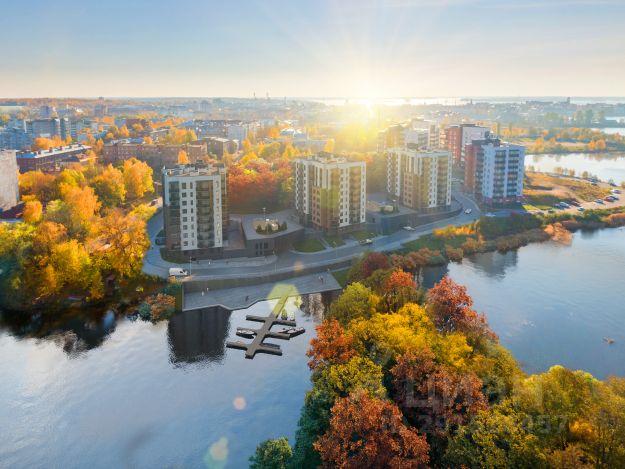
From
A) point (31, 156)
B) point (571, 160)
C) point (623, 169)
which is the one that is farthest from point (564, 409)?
point (571, 160)

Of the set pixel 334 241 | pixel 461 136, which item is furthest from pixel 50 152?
pixel 461 136

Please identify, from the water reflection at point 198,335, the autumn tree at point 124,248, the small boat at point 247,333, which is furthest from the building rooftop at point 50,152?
the small boat at point 247,333

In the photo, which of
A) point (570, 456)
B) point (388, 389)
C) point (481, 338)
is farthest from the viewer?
point (481, 338)

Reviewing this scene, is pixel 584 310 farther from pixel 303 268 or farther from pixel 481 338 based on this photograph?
pixel 303 268

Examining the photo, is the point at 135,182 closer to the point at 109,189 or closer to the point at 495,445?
the point at 109,189

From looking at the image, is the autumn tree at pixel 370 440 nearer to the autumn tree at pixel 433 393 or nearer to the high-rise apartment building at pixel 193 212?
the autumn tree at pixel 433 393

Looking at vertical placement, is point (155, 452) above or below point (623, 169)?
below
